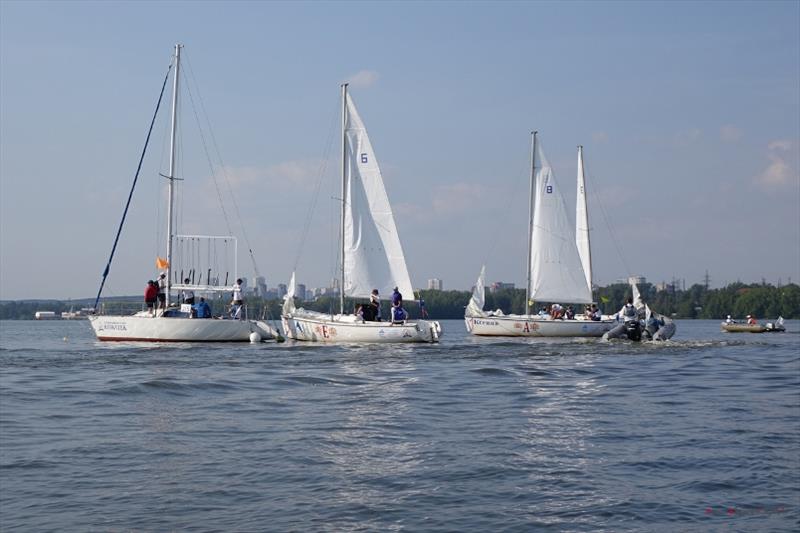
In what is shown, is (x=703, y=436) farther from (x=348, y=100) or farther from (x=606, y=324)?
(x=606, y=324)

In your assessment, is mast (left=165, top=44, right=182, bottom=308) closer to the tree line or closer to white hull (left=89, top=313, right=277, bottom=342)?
white hull (left=89, top=313, right=277, bottom=342)

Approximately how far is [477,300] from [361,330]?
1822cm

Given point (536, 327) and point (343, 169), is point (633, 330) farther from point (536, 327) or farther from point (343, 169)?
point (343, 169)

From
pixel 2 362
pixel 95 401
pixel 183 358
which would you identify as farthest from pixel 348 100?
pixel 95 401

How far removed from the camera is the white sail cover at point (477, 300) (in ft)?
188

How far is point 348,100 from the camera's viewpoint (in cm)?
4672

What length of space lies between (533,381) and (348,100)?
2266cm

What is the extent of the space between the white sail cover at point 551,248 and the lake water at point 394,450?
29.3 metres

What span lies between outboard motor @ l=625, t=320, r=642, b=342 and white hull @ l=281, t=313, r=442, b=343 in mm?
11721

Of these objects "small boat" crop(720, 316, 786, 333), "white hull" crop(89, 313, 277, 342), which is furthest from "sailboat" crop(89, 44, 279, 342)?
"small boat" crop(720, 316, 786, 333)

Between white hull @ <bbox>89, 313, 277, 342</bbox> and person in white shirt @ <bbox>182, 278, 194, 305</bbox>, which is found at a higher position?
person in white shirt @ <bbox>182, 278, 194, 305</bbox>

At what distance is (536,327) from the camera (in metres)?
55.1

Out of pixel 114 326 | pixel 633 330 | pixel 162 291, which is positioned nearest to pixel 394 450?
pixel 114 326

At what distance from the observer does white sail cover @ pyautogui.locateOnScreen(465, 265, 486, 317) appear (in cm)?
5738
